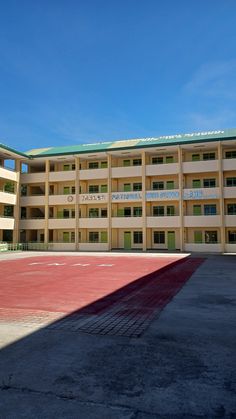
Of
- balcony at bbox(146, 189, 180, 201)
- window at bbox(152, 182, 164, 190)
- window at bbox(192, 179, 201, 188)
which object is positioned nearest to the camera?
balcony at bbox(146, 189, 180, 201)

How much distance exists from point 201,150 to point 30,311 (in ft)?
125


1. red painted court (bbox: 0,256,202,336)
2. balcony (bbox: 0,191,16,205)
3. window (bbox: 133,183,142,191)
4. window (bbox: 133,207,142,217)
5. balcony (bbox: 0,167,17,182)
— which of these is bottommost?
red painted court (bbox: 0,256,202,336)

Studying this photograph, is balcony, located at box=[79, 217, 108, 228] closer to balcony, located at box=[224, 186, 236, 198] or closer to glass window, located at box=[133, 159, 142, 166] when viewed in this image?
glass window, located at box=[133, 159, 142, 166]

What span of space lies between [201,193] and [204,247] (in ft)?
22.1

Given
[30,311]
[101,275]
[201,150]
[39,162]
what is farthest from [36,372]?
[39,162]

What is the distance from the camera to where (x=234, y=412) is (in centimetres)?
402

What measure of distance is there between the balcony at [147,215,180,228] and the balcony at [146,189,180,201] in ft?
7.97

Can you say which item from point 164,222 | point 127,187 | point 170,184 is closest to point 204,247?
point 164,222

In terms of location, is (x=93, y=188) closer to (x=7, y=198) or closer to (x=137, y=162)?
(x=137, y=162)

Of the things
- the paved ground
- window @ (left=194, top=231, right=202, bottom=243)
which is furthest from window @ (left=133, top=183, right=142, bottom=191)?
the paved ground

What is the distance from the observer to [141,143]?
43.3m

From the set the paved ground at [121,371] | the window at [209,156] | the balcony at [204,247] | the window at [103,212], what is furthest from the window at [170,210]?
the paved ground at [121,371]

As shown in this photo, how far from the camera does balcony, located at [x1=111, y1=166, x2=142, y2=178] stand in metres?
43.7

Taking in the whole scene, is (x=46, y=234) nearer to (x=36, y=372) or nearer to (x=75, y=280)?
(x=75, y=280)
